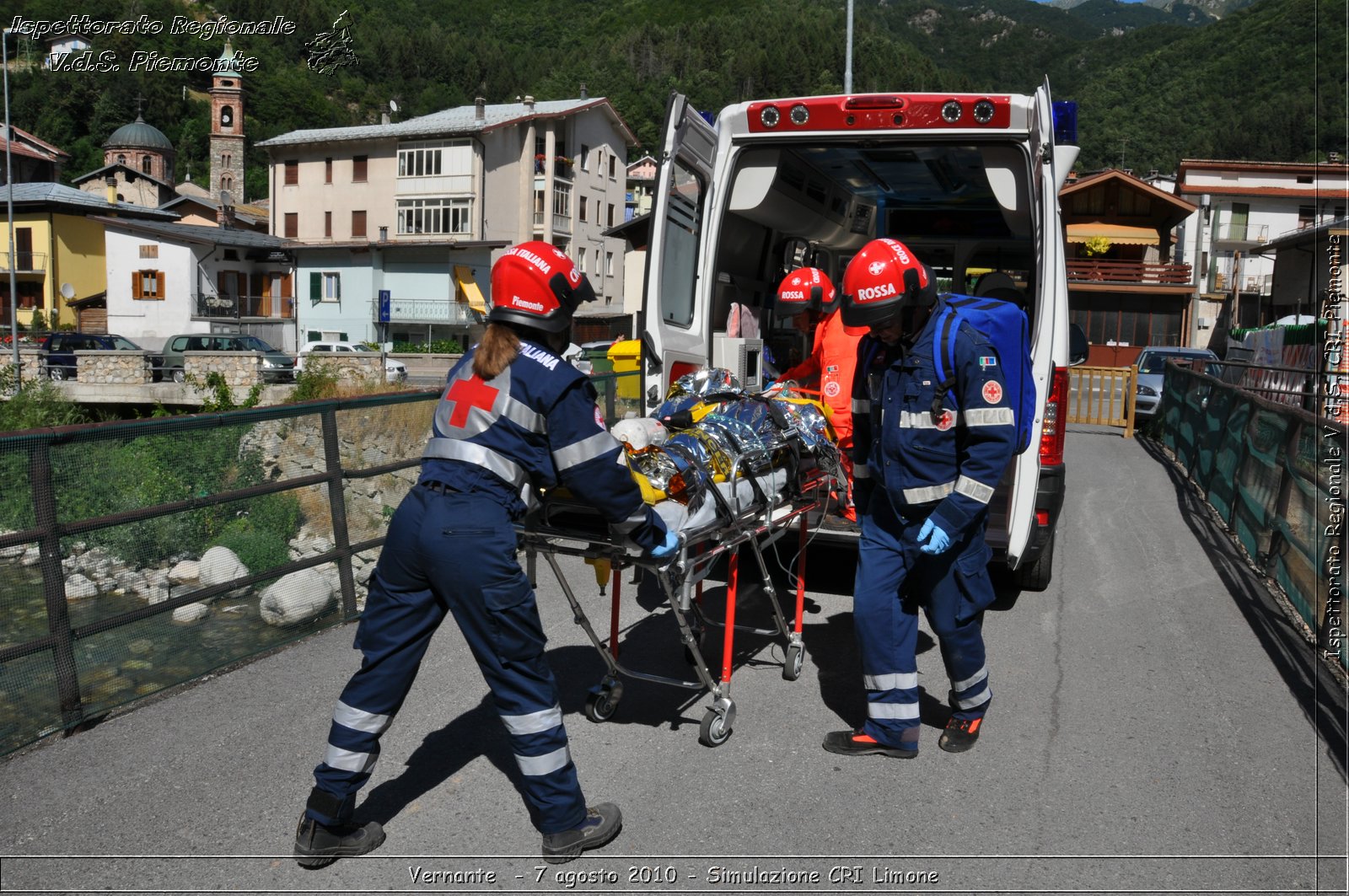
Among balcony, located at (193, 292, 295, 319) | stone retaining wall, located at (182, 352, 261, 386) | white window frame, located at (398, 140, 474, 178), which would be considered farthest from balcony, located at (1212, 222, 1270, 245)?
balcony, located at (193, 292, 295, 319)

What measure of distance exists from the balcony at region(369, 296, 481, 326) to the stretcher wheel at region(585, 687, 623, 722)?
4623 cm

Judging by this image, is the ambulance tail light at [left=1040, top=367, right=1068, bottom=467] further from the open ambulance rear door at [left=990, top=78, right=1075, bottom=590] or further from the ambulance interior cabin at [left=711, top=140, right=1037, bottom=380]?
the ambulance interior cabin at [left=711, top=140, right=1037, bottom=380]

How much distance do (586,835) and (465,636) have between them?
0.79 meters

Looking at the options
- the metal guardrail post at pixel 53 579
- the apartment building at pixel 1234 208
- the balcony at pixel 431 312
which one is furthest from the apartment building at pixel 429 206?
the metal guardrail post at pixel 53 579

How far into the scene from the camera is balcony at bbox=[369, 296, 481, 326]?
50156 mm

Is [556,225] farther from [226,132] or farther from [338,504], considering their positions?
[338,504]

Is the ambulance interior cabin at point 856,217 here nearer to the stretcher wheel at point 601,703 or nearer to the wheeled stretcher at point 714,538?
the wheeled stretcher at point 714,538

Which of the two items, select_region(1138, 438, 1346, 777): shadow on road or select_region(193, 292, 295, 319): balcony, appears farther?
select_region(193, 292, 295, 319): balcony

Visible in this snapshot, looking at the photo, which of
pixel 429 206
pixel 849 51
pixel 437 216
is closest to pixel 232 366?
pixel 849 51

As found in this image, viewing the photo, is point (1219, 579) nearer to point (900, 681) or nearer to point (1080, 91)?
point (900, 681)

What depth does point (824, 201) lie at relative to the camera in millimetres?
8852

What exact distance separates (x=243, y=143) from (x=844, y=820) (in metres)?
100

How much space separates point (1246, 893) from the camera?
11.1 feet

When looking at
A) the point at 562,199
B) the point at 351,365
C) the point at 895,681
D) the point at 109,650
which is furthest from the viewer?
the point at 562,199
